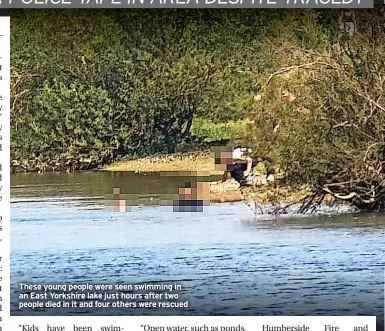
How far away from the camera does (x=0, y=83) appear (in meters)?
2.46

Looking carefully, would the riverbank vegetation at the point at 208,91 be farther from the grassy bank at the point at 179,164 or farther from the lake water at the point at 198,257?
the lake water at the point at 198,257

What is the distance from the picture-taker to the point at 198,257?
246 centimetres

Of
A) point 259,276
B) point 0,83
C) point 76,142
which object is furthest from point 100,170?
point 259,276

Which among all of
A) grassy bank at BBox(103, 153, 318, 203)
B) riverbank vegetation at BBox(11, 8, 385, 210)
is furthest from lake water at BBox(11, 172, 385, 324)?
riverbank vegetation at BBox(11, 8, 385, 210)

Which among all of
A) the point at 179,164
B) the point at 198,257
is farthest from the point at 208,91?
the point at 198,257

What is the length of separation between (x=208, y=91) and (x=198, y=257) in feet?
1.39

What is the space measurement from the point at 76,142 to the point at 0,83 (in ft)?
0.79

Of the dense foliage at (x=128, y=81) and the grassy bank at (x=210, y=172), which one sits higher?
the dense foliage at (x=128, y=81)

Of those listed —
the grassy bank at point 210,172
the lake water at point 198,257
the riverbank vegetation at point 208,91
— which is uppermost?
the riverbank vegetation at point 208,91

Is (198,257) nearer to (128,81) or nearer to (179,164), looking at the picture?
(179,164)

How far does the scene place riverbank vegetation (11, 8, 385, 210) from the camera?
2.46 metres

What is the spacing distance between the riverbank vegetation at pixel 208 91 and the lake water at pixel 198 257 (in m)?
0.13

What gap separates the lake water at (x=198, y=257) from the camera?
2.46m

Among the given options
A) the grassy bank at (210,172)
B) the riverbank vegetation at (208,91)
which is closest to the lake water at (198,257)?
the grassy bank at (210,172)
